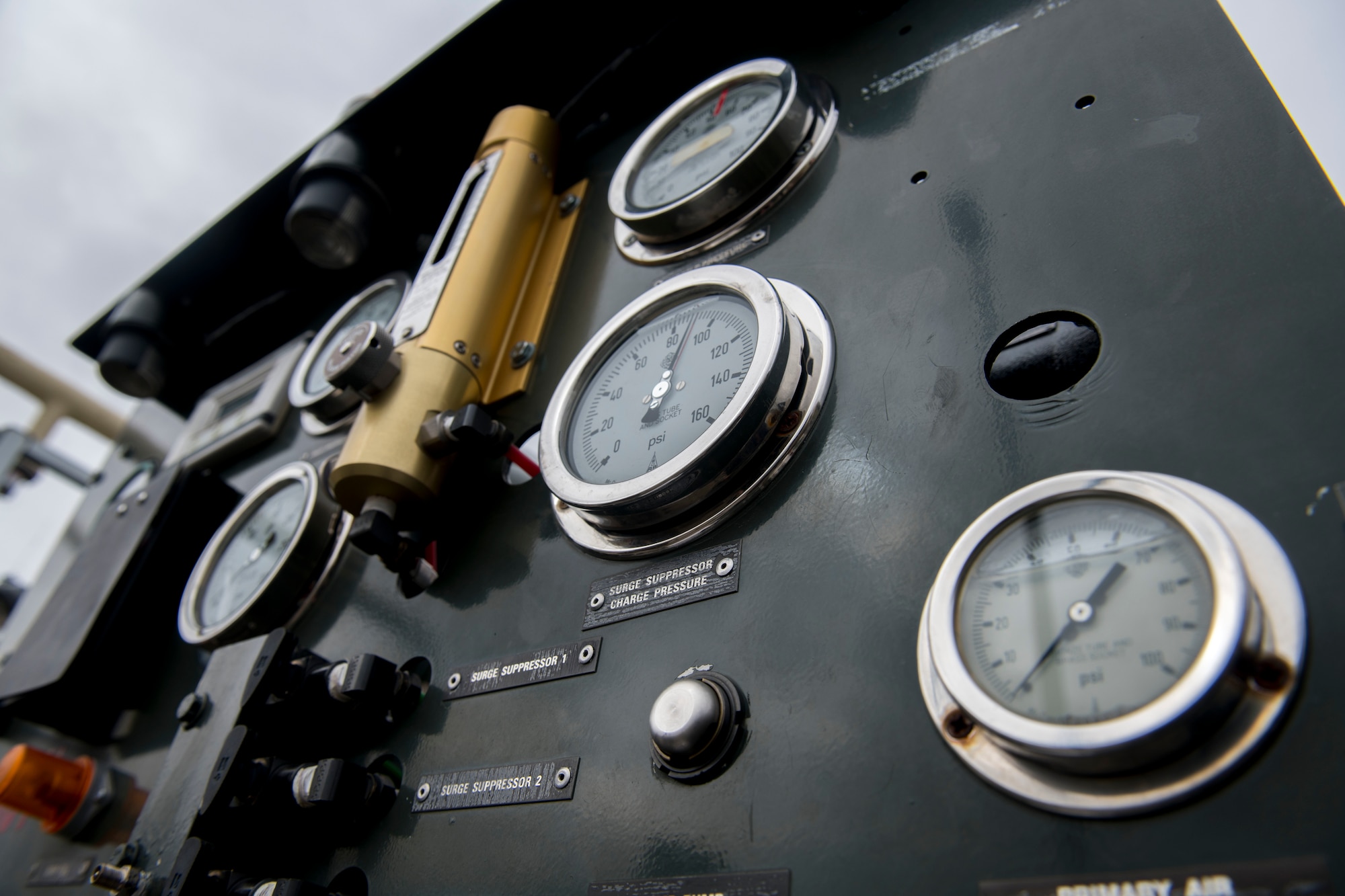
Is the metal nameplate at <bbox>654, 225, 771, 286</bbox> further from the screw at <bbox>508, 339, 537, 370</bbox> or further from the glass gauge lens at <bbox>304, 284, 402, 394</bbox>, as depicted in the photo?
the glass gauge lens at <bbox>304, 284, 402, 394</bbox>

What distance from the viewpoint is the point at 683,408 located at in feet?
3.89

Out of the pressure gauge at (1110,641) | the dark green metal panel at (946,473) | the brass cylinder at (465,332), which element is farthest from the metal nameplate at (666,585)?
the brass cylinder at (465,332)

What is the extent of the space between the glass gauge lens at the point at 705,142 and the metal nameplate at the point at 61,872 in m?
1.67

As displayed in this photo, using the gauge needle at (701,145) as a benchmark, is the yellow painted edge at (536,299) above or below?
below

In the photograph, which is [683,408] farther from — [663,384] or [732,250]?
[732,250]

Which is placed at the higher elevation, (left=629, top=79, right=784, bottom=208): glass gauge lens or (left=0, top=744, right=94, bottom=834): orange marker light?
(left=629, top=79, right=784, bottom=208): glass gauge lens

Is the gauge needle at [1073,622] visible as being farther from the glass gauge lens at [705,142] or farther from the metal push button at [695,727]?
the glass gauge lens at [705,142]

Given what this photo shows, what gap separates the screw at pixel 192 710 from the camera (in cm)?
132

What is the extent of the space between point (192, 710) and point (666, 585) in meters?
0.83

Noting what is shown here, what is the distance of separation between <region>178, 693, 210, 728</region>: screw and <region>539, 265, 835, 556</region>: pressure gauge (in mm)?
649

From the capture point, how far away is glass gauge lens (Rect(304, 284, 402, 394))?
2205 millimetres

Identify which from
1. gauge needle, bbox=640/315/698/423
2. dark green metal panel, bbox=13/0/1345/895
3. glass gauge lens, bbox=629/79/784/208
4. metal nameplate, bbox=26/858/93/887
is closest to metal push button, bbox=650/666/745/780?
dark green metal panel, bbox=13/0/1345/895

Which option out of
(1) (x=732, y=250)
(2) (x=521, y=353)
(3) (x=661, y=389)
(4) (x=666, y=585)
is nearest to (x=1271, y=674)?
(4) (x=666, y=585)

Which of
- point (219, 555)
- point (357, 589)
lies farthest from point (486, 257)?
point (219, 555)
